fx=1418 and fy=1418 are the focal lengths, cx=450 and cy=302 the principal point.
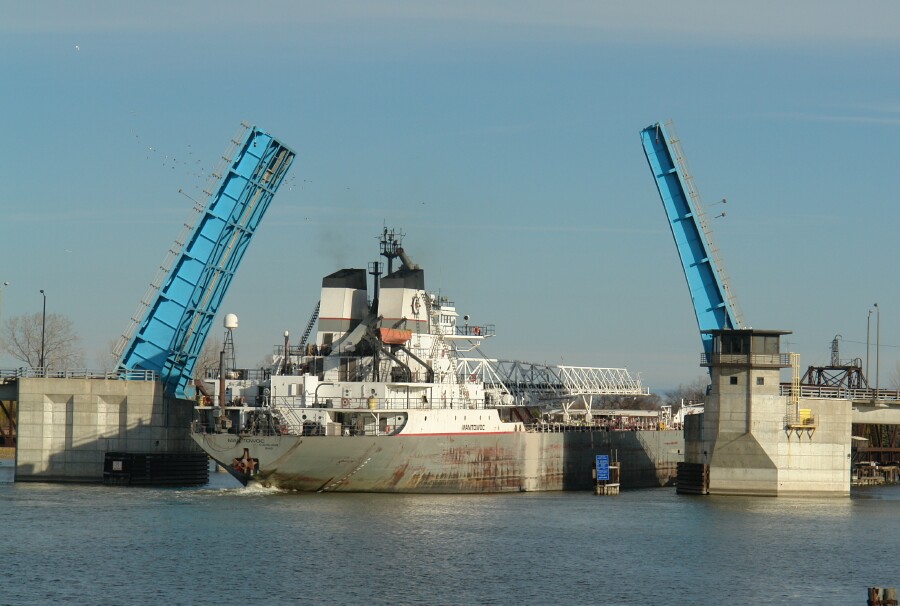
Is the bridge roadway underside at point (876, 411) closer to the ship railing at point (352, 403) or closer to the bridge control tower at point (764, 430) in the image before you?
the bridge control tower at point (764, 430)

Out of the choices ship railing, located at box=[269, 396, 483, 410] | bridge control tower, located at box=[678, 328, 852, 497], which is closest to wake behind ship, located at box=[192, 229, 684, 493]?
ship railing, located at box=[269, 396, 483, 410]

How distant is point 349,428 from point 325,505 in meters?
4.76

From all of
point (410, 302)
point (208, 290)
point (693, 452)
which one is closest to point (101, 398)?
point (208, 290)

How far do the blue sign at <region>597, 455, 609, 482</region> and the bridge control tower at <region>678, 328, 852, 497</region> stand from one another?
16.3ft

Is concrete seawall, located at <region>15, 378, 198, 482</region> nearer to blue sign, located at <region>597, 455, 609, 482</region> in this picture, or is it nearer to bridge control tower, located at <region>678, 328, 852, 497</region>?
blue sign, located at <region>597, 455, 609, 482</region>

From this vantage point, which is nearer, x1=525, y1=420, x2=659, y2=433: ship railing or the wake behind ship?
the wake behind ship

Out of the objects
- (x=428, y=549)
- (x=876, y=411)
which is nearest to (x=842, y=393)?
(x=876, y=411)

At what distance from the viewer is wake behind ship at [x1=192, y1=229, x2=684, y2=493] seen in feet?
178

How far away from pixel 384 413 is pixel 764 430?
1591 centimetres

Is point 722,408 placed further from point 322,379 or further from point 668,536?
point 322,379

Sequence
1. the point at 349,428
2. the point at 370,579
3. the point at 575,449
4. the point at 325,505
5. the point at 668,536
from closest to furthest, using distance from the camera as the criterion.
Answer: the point at 370,579 → the point at 668,536 → the point at 325,505 → the point at 349,428 → the point at 575,449

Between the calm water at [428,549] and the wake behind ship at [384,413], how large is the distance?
1.40m

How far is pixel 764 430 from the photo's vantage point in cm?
5884

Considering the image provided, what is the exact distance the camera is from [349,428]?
183 feet
